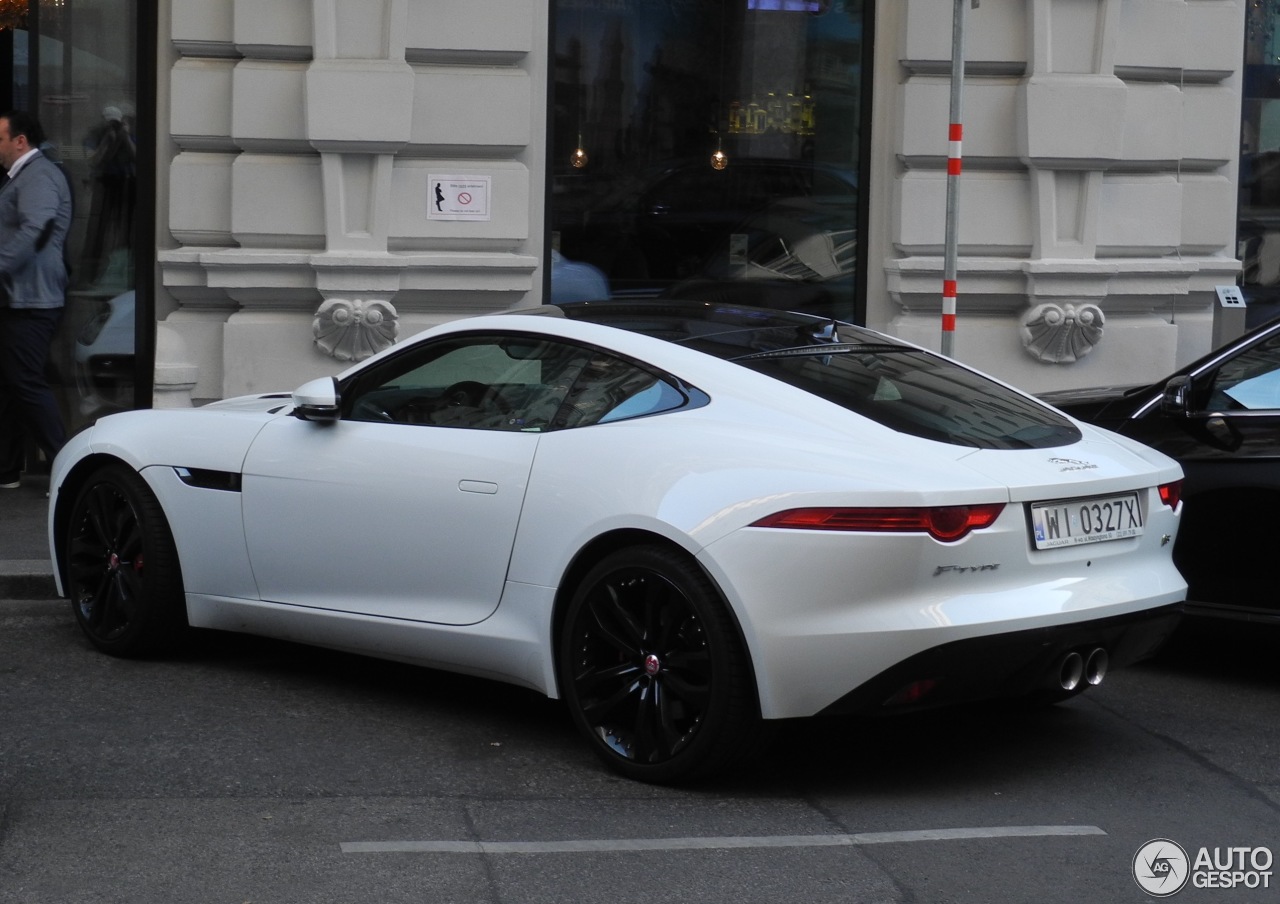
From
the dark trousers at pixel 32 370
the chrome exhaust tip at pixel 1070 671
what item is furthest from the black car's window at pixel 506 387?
the dark trousers at pixel 32 370

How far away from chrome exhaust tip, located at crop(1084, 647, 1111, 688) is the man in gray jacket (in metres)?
6.09

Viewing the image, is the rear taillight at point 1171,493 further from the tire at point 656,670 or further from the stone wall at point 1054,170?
the stone wall at point 1054,170

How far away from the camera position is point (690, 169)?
1088 cm

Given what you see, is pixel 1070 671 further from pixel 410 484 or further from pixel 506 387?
pixel 410 484

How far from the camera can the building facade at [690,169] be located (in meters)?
9.97

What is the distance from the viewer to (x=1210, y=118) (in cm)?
1084

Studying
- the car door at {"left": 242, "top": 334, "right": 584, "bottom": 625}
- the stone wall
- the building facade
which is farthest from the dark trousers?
the stone wall

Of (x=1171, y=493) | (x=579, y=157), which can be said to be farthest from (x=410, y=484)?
(x=579, y=157)

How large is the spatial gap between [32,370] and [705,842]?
20.0 feet

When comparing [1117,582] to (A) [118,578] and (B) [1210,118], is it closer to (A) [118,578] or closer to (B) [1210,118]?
(A) [118,578]

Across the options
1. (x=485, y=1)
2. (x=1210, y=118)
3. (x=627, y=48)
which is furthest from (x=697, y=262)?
(x=1210, y=118)

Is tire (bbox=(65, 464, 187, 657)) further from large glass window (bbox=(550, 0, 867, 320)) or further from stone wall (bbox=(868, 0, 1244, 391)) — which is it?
stone wall (bbox=(868, 0, 1244, 391))

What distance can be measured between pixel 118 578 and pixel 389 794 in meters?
2.06

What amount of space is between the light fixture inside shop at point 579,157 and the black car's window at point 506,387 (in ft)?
16.2
